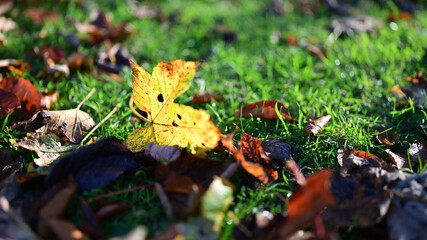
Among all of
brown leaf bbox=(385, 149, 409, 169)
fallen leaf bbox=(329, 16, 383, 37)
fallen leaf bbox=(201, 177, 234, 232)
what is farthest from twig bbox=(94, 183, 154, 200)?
fallen leaf bbox=(329, 16, 383, 37)

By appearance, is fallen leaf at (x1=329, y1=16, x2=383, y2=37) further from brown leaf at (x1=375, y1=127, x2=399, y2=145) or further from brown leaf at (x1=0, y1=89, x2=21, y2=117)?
brown leaf at (x1=0, y1=89, x2=21, y2=117)

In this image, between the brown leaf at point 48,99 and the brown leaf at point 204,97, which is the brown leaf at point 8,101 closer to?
the brown leaf at point 48,99

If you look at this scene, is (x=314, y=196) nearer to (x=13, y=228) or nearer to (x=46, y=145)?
(x=13, y=228)

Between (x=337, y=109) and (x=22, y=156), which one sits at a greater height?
(x=22, y=156)

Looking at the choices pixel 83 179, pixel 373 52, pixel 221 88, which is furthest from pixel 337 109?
pixel 83 179

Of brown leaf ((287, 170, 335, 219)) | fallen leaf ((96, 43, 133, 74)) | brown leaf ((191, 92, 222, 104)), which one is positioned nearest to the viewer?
brown leaf ((287, 170, 335, 219))

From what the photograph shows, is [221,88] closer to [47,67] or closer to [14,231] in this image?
[47,67]

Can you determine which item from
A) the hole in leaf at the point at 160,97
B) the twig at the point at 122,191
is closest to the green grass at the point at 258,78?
the twig at the point at 122,191
